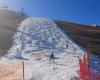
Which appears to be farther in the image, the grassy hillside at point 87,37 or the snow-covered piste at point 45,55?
the grassy hillside at point 87,37

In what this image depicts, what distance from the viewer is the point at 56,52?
5291cm

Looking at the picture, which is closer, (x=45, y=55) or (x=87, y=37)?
(x=45, y=55)

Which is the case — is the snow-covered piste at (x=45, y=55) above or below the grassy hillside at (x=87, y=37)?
below

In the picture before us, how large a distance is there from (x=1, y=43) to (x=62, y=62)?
1894 centimetres

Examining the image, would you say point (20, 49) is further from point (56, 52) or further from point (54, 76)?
point (54, 76)

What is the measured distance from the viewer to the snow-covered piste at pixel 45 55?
3562cm

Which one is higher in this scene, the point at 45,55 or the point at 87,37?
the point at 87,37

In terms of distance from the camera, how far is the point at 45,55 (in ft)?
163

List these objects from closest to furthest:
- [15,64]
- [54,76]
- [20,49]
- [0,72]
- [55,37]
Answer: [54,76] → [0,72] → [15,64] → [20,49] → [55,37]

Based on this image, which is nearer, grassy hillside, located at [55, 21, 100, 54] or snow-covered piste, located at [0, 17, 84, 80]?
snow-covered piste, located at [0, 17, 84, 80]

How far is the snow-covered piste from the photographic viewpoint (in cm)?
3562

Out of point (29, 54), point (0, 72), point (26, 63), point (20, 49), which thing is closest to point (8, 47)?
point (20, 49)

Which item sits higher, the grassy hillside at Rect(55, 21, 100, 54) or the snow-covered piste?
the grassy hillside at Rect(55, 21, 100, 54)

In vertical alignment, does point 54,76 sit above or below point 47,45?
below
